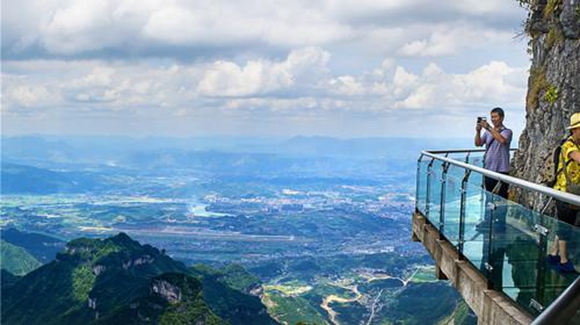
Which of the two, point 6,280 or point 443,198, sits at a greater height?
point 443,198

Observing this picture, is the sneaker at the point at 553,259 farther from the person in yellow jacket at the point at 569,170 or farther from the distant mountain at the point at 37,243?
the distant mountain at the point at 37,243

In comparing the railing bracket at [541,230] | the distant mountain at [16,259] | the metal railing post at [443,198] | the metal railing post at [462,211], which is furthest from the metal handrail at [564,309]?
the distant mountain at [16,259]

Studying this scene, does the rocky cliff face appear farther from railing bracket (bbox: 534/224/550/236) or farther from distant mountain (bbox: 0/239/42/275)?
distant mountain (bbox: 0/239/42/275)

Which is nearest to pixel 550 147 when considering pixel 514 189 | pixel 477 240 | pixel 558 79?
pixel 558 79

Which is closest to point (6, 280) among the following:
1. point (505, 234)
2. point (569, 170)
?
point (505, 234)

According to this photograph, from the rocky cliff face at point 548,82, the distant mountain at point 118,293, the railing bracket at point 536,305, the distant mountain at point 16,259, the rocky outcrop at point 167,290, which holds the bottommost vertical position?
the distant mountain at point 16,259

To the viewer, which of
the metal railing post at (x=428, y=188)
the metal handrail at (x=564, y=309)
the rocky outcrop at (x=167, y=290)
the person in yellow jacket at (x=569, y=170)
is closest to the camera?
the metal handrail at (x=564, y=309)

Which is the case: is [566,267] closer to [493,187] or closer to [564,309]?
[564,309]
